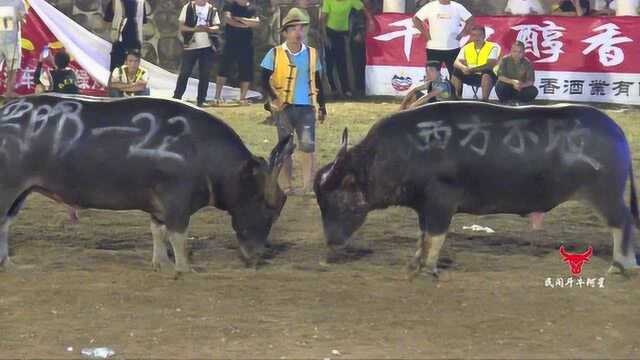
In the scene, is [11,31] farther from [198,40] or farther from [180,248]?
[180,248]

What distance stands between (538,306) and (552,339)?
102cm

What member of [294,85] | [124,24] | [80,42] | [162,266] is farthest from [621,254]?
[80,42]

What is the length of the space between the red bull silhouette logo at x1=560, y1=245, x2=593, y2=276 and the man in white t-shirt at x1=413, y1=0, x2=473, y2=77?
10.6 m

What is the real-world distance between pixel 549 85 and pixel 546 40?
825 mm

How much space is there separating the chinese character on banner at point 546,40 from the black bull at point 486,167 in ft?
39.5

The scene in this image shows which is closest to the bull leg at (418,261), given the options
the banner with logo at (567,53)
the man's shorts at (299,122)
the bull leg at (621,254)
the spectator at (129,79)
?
the bull leg at (621,254)

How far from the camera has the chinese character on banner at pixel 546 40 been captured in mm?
23469

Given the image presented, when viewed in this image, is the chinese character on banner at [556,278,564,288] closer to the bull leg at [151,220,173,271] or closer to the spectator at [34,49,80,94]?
the bull leg at [151,220,173,271]

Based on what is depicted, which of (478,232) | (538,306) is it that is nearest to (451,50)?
(478,232)

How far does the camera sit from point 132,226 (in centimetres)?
1389

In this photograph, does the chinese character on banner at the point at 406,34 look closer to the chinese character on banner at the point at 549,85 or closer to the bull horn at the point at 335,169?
the chinese character on banner at the point at 549,85

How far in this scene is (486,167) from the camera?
1148cm

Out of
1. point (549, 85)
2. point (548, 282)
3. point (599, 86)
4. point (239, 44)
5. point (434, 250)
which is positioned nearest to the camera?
point (548, 282)

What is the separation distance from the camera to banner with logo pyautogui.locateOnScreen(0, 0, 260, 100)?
926 inches
